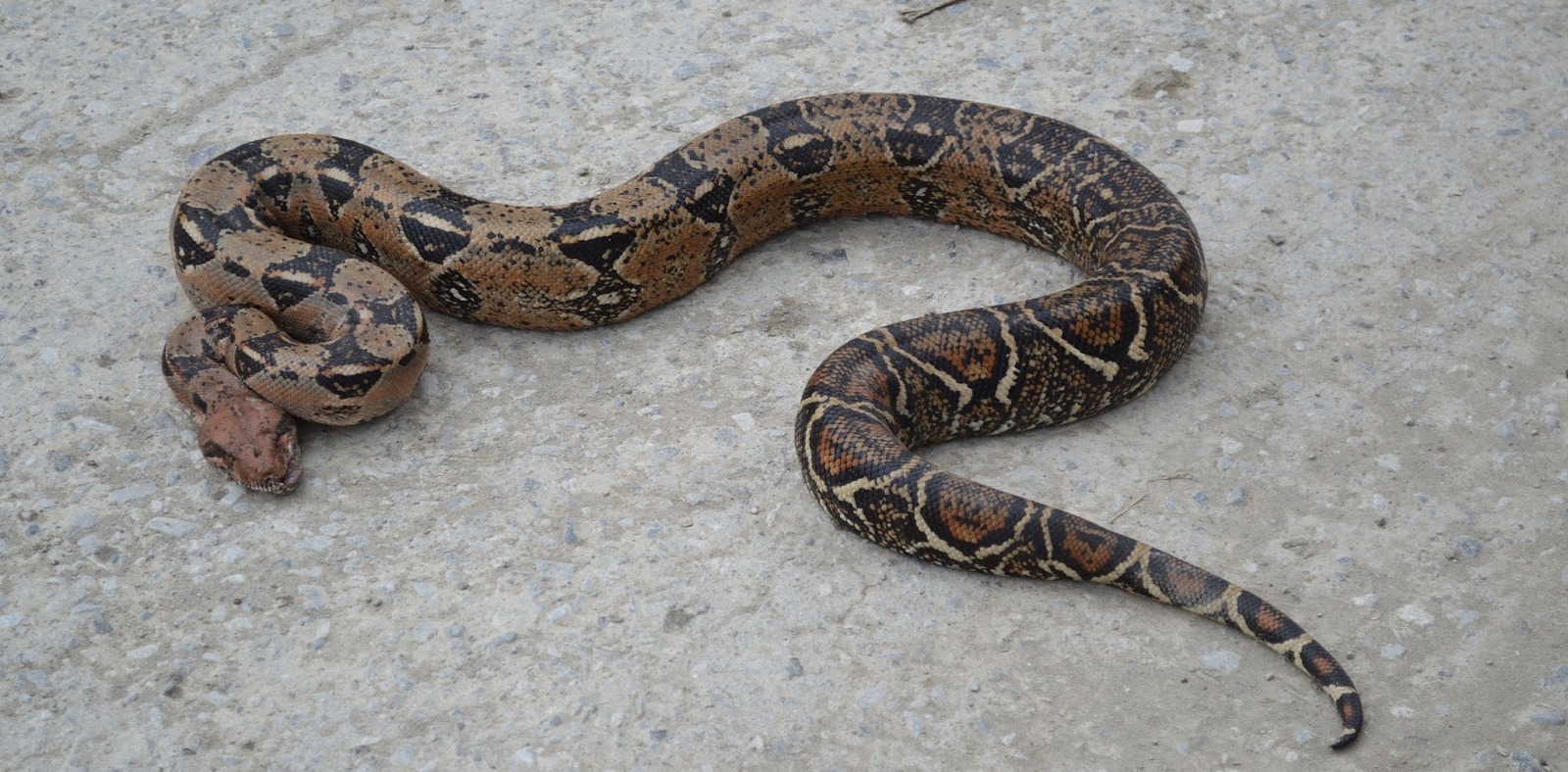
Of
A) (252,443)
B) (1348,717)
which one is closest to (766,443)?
(252,443)

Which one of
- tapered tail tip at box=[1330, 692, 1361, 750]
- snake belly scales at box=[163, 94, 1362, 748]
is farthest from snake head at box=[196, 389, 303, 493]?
tapered tail tip at box=[1330, 692, 1361, 750]

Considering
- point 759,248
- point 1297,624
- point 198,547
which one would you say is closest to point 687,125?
point 759,248

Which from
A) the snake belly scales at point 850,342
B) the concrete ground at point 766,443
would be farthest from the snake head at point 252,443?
the concrete ground at point 766,443

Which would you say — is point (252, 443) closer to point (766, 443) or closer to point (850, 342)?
point (766, 443)

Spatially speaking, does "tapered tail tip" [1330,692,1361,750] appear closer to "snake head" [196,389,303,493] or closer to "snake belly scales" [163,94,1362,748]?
"snake belly scales" [163,94,1362,748]

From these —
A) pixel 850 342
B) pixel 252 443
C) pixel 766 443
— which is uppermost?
Answer: pixel 850 342

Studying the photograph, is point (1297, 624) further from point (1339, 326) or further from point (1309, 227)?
point (1309, 227)

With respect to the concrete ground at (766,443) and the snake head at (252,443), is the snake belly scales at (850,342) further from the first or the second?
the concrete ground at (766,443)
